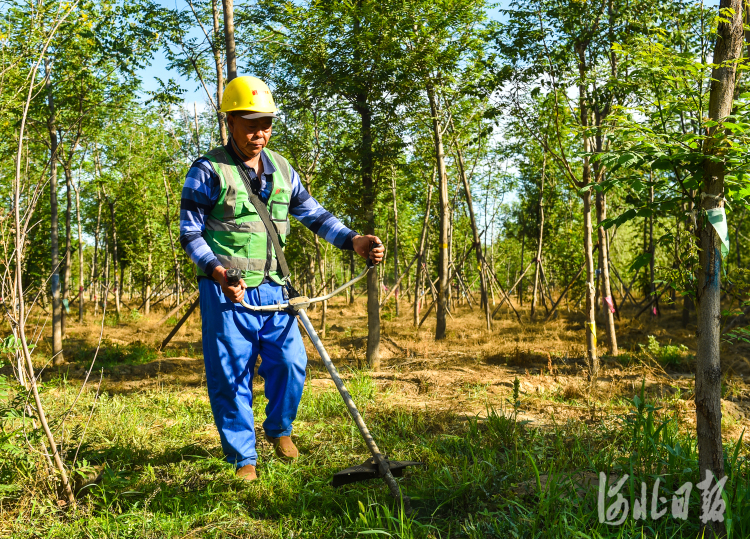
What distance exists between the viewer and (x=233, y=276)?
2604 millimetres

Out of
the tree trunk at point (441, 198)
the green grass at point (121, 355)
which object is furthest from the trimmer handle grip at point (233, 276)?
the tree trunk at point (441, 198)

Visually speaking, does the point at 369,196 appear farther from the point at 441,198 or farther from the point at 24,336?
the point at 24,336

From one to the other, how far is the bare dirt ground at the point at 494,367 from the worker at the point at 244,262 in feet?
5.37

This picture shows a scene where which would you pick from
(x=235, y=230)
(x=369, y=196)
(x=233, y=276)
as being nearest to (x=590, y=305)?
(x=369, y=196)

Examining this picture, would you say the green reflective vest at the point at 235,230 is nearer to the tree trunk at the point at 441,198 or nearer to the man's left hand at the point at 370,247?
the man's left hand at the point at 370,247

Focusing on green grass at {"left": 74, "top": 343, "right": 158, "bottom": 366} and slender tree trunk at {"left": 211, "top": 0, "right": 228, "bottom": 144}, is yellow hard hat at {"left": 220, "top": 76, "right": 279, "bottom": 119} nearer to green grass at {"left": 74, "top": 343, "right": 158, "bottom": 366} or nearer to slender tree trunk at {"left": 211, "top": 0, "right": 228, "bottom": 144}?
slender tree trunk at {"left": 211, "top": 0, "right": 228, "bottom": 144}

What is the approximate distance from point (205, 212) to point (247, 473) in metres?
1.41

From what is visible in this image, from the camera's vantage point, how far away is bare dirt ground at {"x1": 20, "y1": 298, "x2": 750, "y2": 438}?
462cm

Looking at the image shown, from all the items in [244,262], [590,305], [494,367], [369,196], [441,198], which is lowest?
[494,367]

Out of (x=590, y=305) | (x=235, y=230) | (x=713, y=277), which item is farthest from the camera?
(x=590, y=305)

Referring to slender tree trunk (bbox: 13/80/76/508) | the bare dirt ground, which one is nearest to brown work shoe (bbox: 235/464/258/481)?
slender tree trunk (bbox: 13/80/76/508)

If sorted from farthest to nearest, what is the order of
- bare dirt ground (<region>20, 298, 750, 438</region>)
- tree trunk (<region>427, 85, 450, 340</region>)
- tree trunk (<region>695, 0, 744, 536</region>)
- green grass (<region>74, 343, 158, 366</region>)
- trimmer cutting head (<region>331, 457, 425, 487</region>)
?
tree trunk (<region>427, 85, 450, 340</region>), green grass (<region>74, 343, 158, 366</region>), bare dirt ground (<region>20, 298, 750, 438</region>), trimmer cutting head (<region>331, 457, 425, 487</region>), tree trunk (<region>695, 0, 744, 536</region>)

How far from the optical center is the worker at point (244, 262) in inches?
117

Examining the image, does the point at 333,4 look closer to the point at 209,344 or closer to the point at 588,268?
the point at 588,268
